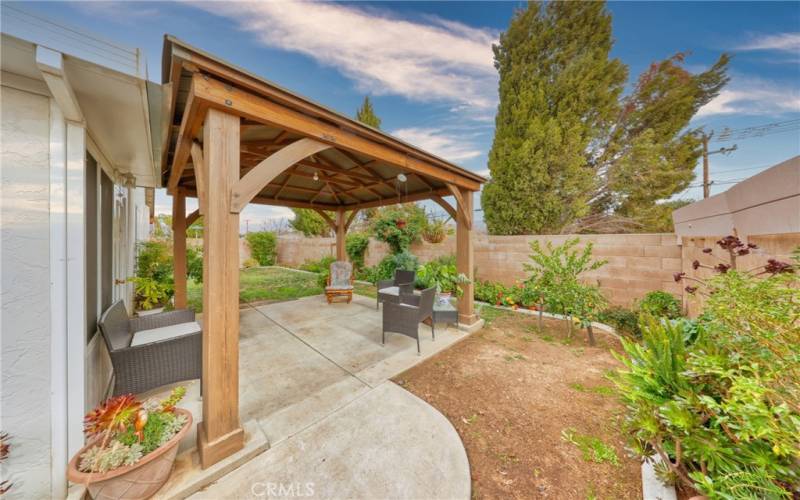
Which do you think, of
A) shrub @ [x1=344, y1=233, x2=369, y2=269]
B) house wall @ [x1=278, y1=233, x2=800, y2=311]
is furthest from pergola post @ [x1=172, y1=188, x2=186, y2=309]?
house wall @ [x1=278, y1=233, x2=800, y2=311]

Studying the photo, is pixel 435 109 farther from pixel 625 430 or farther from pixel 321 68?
pixel 625 430

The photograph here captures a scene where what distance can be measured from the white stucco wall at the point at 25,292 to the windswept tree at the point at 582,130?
9037mm

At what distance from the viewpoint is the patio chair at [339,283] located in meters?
6.39

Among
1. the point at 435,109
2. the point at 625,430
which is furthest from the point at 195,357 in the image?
the point at 435,109

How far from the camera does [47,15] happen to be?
1.36 meters

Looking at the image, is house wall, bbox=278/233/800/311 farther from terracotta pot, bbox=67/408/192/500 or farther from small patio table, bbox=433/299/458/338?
terracotta pot, bbox=67/408/192/500

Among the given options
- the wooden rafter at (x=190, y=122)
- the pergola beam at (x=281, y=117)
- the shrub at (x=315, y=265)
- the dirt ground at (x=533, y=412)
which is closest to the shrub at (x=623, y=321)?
the dirt ground at (x=533, y=412)

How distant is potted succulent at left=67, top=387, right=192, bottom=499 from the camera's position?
4.93ft

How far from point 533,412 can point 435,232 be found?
7015 millimetres

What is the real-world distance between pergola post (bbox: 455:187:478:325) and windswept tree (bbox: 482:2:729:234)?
427 centimetres

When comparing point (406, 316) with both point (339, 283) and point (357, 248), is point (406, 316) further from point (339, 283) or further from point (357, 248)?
point (357, 248)

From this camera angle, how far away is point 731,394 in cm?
155

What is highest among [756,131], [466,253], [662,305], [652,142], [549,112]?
[756,131]

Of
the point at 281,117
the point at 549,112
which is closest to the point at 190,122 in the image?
the point at 281,117
